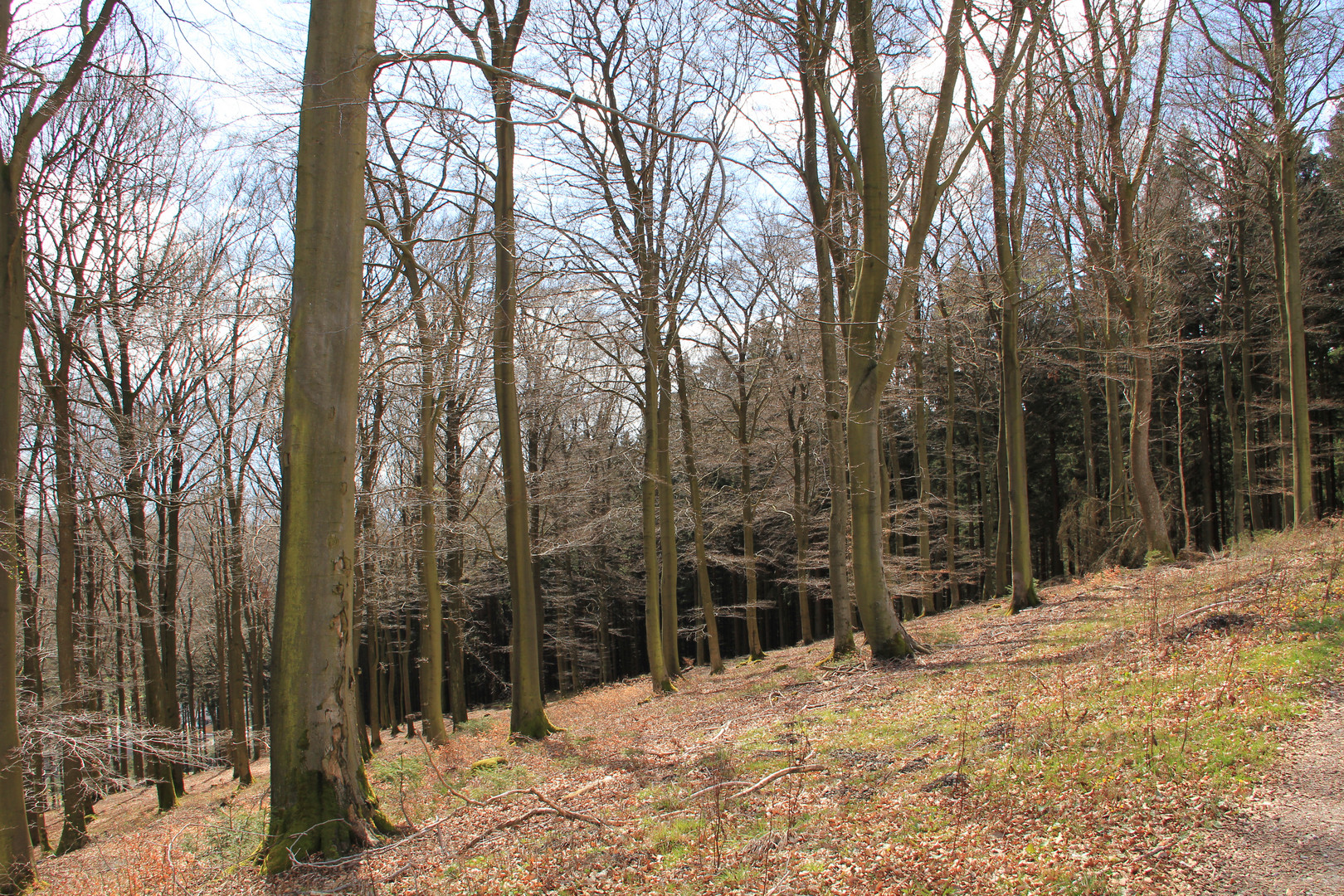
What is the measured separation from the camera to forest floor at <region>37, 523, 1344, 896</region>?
3.83 meters

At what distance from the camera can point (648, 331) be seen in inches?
553

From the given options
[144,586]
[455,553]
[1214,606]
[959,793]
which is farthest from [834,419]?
[144,586]

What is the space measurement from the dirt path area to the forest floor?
0.04ft

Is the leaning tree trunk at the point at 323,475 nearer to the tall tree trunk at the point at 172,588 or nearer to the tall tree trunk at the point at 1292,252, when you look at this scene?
the tall tree trunk at the point at 172,588

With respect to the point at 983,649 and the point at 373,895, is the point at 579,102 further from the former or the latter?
the point at 983,649

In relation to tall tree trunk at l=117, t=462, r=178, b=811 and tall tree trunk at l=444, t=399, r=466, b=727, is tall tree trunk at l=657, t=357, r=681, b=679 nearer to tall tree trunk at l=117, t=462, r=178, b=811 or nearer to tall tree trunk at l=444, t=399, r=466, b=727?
tall tree trunk at l=444, t=399, r=466, b=727

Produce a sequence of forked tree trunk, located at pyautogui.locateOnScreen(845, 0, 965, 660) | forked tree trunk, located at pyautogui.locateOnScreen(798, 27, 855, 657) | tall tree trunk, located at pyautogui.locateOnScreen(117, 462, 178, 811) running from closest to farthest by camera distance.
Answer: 1. forked tree trunk, located at pyautogui.locateOnScreen(845, 0, 965, 660)
2. forked tree trunk, located at pyautogui.locateOnScreen(798, 27, 855, 657)
3. tall tree trunk, located at pyautogui.locateOnScreen(117, 462, 178, 811)

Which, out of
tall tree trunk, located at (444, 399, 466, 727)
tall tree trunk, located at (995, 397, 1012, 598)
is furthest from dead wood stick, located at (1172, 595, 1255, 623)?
tall tree trunk, located at (444, 399, 466, 727)

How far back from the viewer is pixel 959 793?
4.74 metres

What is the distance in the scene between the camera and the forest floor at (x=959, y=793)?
383 cm

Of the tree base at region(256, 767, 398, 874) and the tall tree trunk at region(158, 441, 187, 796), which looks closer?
the tree base at region(256, 767, 398, 874)

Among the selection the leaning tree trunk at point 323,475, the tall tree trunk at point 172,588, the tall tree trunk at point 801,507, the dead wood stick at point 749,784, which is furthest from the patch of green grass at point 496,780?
the tall tree trunk at point 801,507

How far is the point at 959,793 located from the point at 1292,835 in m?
1.69

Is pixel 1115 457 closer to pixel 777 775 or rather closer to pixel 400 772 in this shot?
pixel 777 775
